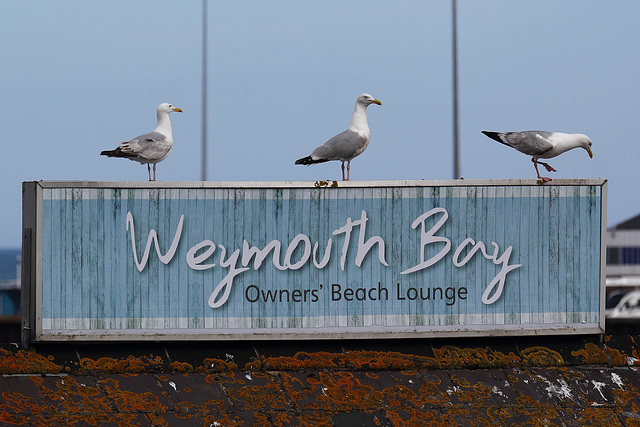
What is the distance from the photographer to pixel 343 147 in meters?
12.4

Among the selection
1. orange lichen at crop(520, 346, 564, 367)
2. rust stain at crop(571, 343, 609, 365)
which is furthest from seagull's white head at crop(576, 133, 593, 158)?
orange lichen at crop(520, 346, 564, 367)

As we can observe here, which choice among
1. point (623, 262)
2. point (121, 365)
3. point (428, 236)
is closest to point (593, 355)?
point (428, 236)

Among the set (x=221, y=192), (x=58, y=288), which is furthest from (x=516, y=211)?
(x=58, y=288)

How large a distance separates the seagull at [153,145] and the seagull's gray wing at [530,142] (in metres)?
5.28

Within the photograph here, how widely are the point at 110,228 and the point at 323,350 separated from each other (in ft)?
12.1

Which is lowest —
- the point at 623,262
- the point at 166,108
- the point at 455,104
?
the point at 623,262

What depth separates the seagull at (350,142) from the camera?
1243 cm

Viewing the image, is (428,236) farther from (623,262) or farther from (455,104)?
(623,262)

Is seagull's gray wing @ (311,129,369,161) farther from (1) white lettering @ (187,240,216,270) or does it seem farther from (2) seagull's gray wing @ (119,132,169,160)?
(2) seagull's gray wing @ (119,132,169,160)

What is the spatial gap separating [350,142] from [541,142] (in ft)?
9.86

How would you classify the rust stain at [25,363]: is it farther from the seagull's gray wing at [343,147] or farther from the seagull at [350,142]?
the seagull's gray wing at [343,147]

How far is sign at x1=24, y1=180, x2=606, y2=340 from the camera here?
12.1 meters

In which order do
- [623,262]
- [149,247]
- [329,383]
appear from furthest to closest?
[623,262] → [149,247] → [329,383]

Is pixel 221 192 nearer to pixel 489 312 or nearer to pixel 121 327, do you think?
pixel 121 327
